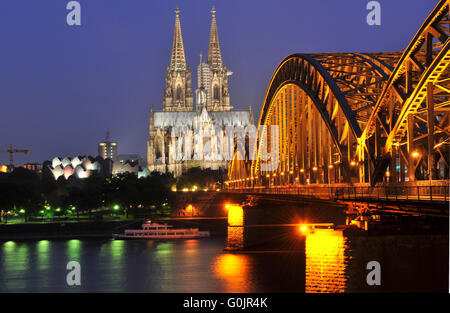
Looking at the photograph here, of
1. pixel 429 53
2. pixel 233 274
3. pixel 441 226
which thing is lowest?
pixel 233 274

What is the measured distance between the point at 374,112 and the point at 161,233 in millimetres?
73687

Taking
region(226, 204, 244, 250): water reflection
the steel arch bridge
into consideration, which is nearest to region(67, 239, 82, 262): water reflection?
region(226, 204, 244, 250): water reflection

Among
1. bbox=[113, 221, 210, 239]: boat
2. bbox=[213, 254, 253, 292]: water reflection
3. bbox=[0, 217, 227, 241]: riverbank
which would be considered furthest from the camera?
bbox=[0, 217, 227, 241]: riverbank

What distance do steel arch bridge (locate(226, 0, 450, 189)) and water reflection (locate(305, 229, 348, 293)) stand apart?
13.2 ft

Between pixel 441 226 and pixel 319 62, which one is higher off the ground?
pixel 319 62

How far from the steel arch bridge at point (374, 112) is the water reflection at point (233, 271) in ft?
26.6

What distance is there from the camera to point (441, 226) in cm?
3159

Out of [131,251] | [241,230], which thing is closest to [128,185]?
[131,251]

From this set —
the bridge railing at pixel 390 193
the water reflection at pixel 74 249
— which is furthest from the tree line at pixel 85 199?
the bridge railing at pixel 390 193

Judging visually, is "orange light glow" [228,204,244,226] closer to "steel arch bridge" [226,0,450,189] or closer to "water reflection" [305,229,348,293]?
"steel arch bridge" [226,0,450,189]

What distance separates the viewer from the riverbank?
106250 millimetres

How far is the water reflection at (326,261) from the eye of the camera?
33.2m

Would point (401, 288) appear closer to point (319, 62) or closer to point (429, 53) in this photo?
point (429, 53)

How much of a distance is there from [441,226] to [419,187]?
578 centimetres
